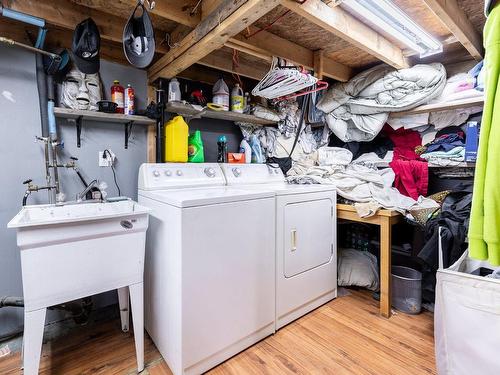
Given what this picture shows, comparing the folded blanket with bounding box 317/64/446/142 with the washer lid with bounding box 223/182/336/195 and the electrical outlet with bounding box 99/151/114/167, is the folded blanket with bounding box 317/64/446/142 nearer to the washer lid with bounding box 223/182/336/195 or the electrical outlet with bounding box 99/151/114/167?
the washer lid with bounding box 223/182/336/195

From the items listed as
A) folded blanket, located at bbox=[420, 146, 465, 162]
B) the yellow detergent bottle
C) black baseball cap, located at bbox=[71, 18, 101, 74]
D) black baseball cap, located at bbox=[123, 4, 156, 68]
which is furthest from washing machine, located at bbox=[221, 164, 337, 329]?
black baseball cap, located at bbox=[71, 18, 101, 74]

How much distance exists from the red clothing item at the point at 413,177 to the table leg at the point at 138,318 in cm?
239

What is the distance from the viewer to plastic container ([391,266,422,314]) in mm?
2188

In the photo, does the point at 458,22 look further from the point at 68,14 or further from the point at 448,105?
the point at 68,14

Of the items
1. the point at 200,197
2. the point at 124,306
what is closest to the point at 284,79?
the point at 200,197

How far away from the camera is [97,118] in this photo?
1.98 metres

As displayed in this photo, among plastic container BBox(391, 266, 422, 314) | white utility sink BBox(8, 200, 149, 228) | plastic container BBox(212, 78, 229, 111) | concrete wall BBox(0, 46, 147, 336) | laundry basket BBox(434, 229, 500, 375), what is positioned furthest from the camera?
plastic container BBox(212, 78, 229, 111)

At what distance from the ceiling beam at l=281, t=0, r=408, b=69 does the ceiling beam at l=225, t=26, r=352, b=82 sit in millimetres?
476

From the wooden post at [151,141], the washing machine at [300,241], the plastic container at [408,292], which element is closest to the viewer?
the washing machine at [300,241]

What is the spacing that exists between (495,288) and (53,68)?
2.65 metres

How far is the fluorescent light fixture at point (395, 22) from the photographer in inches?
62.8

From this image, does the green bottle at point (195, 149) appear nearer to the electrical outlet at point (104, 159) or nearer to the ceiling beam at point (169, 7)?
the electrical outlet at point (104, 159)

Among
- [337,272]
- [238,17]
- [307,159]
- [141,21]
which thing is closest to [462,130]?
[307,159]

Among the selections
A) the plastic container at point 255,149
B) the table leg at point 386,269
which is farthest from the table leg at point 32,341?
the table leg at point 386,269
